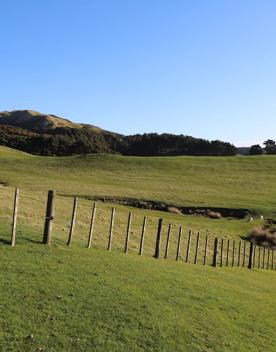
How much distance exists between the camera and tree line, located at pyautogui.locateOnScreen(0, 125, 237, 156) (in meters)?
150

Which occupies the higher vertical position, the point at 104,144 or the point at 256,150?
the point at 256,150

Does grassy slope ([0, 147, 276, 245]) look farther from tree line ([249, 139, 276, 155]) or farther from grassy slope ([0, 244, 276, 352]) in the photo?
tree line ([249, 139, 276, 155])

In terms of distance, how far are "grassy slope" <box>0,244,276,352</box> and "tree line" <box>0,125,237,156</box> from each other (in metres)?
131

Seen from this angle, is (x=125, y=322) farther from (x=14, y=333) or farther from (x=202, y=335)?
(x=14, y=333)

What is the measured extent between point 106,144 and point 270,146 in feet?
174

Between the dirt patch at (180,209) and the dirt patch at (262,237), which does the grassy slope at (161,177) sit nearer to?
the dirt patch at (180,209)

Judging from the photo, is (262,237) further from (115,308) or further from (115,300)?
(115,308)

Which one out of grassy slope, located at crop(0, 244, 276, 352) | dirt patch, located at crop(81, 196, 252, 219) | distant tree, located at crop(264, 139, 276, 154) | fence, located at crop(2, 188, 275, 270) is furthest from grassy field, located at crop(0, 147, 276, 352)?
distant tree, located at crop(264, 139, 276, 154)

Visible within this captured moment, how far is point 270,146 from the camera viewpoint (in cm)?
17075

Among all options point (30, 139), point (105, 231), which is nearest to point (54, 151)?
point (30, 139)

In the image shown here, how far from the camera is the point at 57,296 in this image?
41.9ft

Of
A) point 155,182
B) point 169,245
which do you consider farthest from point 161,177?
point 169,245

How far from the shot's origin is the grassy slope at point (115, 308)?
35.2 feet

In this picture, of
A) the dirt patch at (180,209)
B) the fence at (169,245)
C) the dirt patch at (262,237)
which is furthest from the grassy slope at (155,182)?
the fence at (169,245)
